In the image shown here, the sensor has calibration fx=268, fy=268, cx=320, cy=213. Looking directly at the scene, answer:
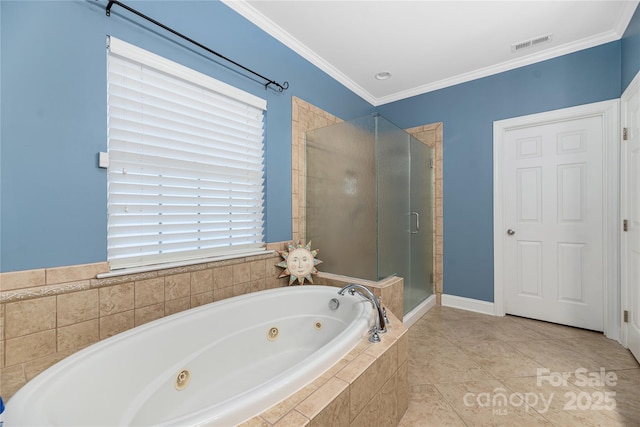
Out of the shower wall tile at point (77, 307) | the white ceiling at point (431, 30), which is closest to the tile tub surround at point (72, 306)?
the shower wall tile at point (77, 307)

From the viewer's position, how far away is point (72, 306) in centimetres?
121

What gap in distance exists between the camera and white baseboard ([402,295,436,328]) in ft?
8.22

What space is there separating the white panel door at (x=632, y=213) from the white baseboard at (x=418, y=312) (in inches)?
57.8

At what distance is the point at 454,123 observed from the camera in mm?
3020

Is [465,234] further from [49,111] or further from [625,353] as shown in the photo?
[49,111]

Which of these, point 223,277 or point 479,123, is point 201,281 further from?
point 479,123

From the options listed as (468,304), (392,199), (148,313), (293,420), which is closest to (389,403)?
(293,420)

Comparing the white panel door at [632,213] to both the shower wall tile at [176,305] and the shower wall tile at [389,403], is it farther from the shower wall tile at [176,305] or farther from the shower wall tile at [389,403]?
the shower wall tile at [176,305]

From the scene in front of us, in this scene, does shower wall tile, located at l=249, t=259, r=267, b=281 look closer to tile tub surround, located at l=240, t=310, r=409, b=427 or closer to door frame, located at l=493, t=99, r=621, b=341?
tile tub surround, located at l=240, t=310, r=409, b=427

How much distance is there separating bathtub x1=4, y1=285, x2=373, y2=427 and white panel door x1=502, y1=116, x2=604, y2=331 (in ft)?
6.72

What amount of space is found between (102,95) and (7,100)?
0.33 m

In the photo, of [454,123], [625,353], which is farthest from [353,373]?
[454,123]

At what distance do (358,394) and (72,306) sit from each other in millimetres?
1308

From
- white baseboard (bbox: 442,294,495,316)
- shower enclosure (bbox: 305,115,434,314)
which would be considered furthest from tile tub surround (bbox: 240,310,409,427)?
white baseboard (bbox: 442,294,495,316)
